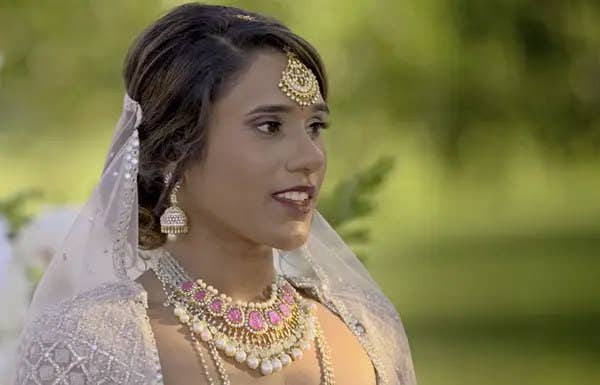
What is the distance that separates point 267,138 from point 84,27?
3.85 ft

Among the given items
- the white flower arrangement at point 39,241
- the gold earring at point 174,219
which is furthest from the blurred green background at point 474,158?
the gold earring at point 174,219

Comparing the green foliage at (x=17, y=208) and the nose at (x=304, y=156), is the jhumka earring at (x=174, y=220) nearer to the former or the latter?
the nose at (x=304, y=156)

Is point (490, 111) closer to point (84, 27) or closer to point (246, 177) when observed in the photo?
point (84, 27)

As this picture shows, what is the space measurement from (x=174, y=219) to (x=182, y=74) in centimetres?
18

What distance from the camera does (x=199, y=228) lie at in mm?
1191

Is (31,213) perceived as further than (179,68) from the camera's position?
Yes

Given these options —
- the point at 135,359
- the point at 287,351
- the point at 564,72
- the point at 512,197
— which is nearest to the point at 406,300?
the point at 512,197

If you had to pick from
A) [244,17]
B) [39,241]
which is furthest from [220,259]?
[39,241]

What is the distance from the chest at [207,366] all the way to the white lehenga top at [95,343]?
0.07 ft

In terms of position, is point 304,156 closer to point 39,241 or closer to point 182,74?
point 182,74

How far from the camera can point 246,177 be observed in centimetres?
113

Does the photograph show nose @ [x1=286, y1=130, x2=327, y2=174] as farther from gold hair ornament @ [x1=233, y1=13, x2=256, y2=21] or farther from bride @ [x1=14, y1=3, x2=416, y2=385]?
gold hair ornament @ [x1=233, y1=13, x2=256, y2=21]

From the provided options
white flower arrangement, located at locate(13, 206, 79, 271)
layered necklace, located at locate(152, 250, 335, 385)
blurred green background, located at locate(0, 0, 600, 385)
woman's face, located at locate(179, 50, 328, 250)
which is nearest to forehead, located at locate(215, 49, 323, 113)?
woman's face, located at locate(179, 50, 328, 250)

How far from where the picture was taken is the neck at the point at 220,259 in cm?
119
